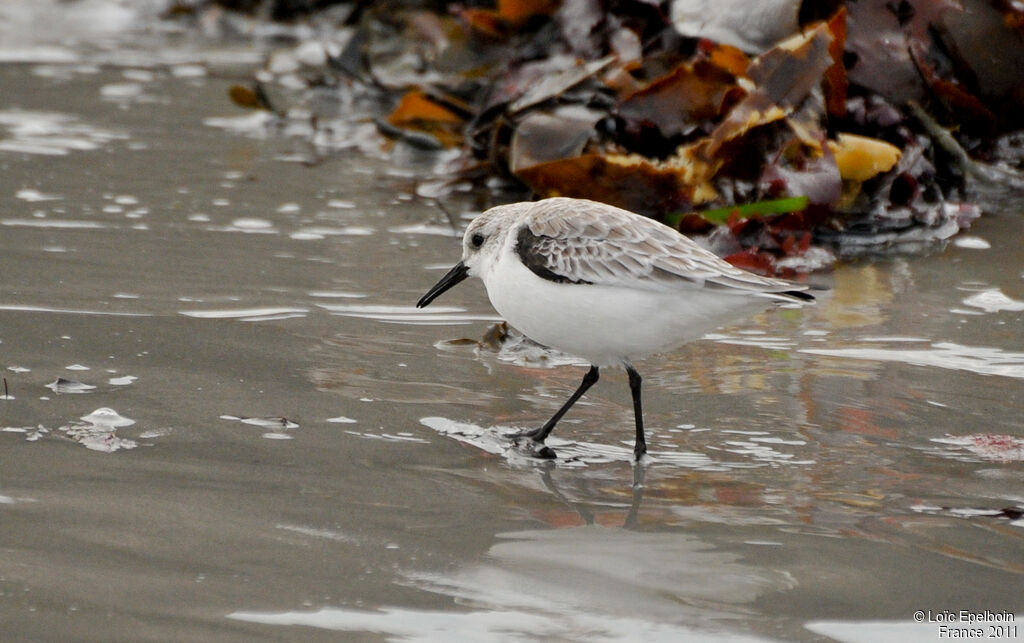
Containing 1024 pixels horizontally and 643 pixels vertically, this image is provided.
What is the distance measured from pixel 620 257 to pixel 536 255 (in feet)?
0.84

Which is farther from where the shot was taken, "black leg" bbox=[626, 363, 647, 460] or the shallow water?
"black leg" bbox=[626, 363, 647, 460]

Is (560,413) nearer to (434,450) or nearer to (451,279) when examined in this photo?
(434,450)

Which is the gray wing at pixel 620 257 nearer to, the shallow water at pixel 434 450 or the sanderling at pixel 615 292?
the sanderling at pixel 615 292

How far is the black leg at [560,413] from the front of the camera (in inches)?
154

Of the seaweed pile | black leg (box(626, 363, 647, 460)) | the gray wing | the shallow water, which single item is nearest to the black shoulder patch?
the gray wing

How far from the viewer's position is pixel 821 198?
594 cm

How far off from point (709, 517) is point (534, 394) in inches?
47.4

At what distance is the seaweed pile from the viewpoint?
19.8 feet

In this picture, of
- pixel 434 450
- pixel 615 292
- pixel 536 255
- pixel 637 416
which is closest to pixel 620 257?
pixel 615 292

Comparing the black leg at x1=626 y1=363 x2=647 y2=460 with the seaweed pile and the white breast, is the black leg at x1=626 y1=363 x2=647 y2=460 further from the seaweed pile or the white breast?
the seaweed pile

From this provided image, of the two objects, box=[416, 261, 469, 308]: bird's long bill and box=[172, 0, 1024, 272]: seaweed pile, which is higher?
box=[172, 0, 1024, 272]: seaweed pile

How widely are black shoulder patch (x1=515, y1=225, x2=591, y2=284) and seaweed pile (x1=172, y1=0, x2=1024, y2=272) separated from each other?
5.89ft

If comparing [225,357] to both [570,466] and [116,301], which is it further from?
[570,466]

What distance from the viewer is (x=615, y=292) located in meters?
3.85
